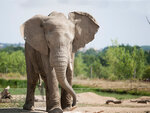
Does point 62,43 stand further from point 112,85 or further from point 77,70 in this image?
point 77,70

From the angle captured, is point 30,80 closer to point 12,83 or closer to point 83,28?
point 83,28

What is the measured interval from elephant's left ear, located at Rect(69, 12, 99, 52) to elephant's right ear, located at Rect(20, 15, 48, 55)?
961 millimetres

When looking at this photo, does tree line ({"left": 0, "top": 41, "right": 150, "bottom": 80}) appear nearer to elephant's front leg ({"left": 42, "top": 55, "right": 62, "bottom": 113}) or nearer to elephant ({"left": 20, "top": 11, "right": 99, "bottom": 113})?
elephant ({"left": 20, "top": 11, "right": 99, "bottom": 113})

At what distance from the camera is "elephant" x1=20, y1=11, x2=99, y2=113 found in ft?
30.7

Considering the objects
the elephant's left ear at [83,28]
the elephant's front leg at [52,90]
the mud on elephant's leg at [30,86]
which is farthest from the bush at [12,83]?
the elephant's front leg at [52,90]

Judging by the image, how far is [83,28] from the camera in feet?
36.7

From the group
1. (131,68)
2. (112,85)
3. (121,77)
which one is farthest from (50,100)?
(121,77)

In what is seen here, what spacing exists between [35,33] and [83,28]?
1562 millimetres

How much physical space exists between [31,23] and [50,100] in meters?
2.27

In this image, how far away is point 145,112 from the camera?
38.7 feet

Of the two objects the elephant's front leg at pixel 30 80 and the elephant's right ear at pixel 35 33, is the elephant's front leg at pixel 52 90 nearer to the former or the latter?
the elephant's right ear at pixel 35 33

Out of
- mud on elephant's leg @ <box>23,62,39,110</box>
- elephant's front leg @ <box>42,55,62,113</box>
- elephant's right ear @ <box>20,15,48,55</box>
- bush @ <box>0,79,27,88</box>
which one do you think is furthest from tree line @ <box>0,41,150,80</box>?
elephant's front leg @ <box>42,55,62,113</box>

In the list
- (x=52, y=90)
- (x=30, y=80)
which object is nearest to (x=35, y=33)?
(x=52, y=90)

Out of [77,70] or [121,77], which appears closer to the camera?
[121,77]
